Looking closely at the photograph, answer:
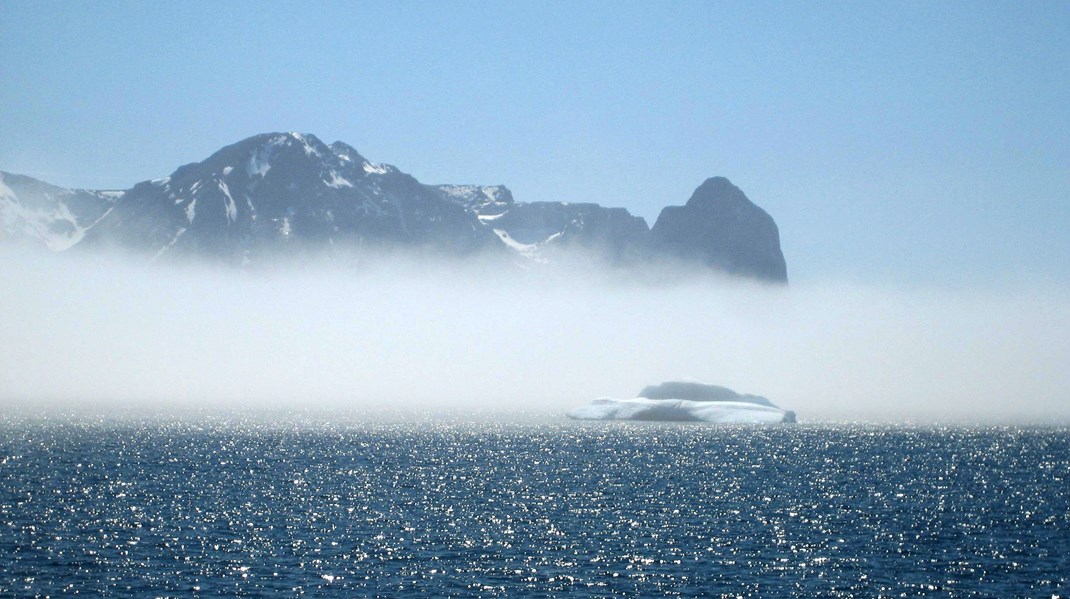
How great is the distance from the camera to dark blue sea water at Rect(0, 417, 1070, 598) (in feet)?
212

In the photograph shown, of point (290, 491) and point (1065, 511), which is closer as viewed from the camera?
point (1065, 511)

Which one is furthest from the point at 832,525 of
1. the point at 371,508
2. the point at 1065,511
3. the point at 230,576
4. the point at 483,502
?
the point at 230,576

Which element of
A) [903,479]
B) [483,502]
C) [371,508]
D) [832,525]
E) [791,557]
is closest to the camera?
[791,557]

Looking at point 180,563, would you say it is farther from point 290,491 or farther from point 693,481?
point 693,481

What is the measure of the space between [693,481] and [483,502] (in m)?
32.7

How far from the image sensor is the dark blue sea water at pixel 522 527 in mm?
64500

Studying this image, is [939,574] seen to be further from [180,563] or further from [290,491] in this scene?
[290,491]

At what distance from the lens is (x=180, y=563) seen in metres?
68.0

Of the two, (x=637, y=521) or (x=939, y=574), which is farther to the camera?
(x=637, y=521)

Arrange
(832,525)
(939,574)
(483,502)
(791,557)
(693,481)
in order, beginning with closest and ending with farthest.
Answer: (939,574) < (791,557) < (832,525) < (483,502) < (693,481)

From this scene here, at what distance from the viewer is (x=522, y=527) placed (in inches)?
3393

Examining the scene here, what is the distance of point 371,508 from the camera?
317 ft

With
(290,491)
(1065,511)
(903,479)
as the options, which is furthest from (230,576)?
(903,479)

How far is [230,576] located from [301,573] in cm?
446
